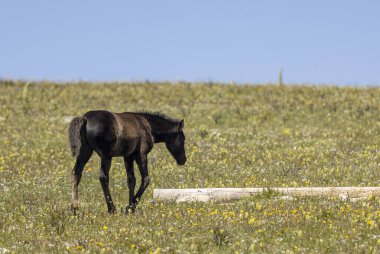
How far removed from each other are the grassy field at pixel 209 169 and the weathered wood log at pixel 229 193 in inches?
18.7

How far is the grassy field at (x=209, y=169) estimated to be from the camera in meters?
12.2

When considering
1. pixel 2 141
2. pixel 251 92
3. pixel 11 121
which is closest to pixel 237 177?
pixel 2 141

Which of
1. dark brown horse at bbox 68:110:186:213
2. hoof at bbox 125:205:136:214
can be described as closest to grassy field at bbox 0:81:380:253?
hoof at bbox 125:205:136:214

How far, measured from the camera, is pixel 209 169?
76.9 feet

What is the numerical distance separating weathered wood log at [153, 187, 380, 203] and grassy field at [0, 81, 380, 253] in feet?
1.56

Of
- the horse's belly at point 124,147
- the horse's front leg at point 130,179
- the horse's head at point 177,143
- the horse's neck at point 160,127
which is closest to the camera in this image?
the horse's belly at point 124,147

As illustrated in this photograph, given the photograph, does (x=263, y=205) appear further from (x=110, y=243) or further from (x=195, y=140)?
(x=195, y=140)

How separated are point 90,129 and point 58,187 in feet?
16.5

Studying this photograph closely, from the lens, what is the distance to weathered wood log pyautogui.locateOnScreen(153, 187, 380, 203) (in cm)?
1688

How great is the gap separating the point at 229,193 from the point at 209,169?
656 cm

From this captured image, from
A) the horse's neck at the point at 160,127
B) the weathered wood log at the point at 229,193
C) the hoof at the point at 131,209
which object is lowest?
the hoof at the point at 131,209

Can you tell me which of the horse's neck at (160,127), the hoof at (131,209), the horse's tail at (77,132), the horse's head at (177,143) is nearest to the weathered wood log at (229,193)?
the hoof at (131,209)

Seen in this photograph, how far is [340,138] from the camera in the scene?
3061cm

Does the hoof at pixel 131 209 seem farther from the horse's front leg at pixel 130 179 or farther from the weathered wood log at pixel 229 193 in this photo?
the weathered wood log at pixel 229 193
